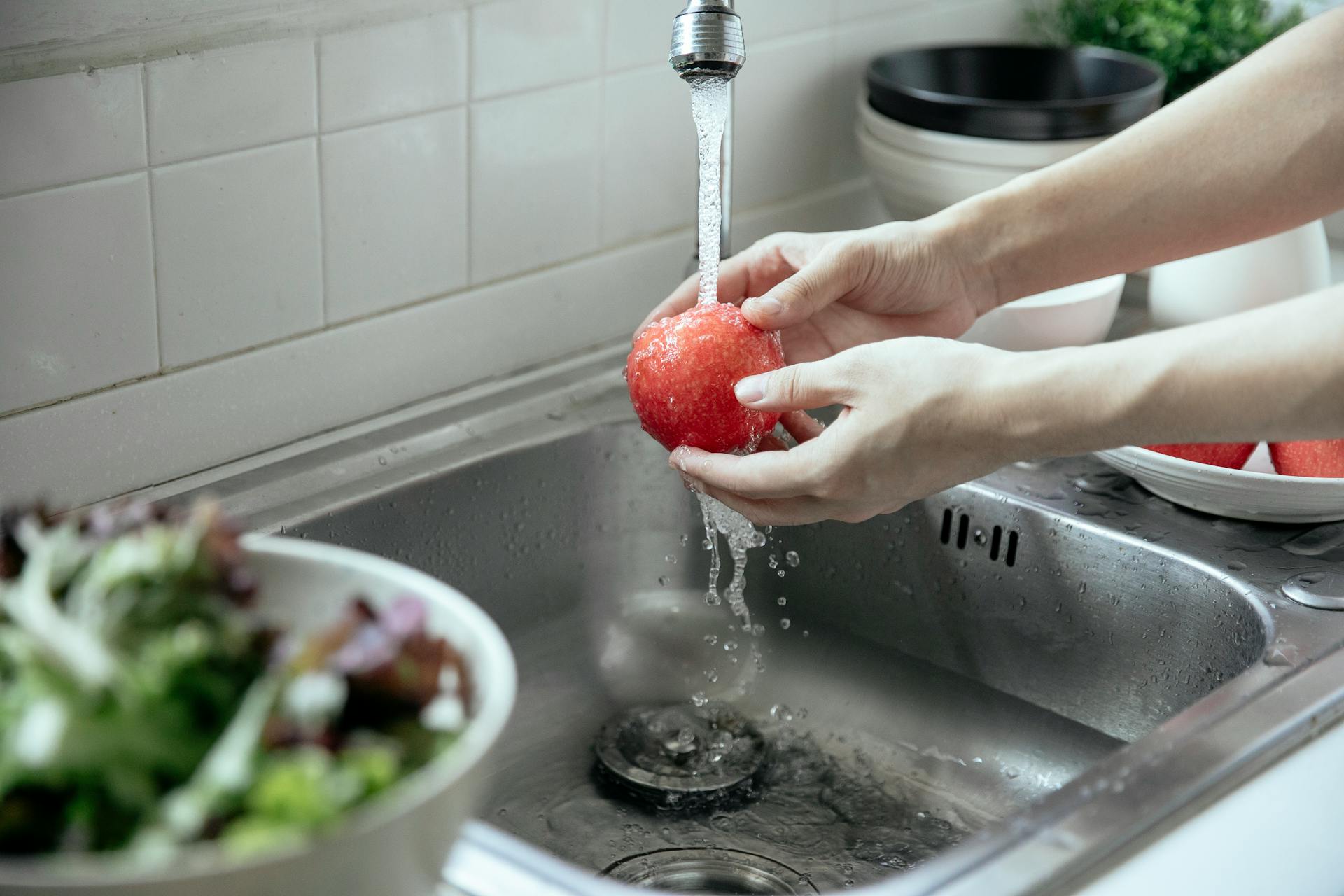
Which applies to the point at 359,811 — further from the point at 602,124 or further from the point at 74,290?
the point at 602,124

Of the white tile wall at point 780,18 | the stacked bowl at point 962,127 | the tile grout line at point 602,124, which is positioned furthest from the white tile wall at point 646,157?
the stacked bowl at point 962,127

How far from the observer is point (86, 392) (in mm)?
1033

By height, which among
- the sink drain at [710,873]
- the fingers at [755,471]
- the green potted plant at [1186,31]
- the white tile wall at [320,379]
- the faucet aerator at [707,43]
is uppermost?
the faucet aerator at [707,43]

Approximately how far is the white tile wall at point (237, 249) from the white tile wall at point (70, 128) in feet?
0.13

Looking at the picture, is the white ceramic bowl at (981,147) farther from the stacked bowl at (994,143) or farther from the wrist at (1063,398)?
the wrist at (1063,398)

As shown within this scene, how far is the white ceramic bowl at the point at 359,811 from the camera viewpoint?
0.44 metres

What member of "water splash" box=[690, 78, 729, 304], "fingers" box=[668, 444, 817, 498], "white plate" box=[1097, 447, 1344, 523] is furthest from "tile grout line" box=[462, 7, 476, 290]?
"white plate" box=[1097, 447, 1344, 523]

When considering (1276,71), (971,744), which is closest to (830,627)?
(971,744)

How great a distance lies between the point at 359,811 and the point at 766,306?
25.0 inches

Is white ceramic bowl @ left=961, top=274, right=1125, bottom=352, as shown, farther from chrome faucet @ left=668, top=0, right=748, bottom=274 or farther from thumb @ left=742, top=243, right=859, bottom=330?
chrome faucet @ left=668, top=0, right=748, bottom=274

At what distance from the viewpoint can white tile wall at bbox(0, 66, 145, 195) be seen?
0.94 meters

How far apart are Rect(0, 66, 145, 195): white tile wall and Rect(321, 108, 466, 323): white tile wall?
17 cm

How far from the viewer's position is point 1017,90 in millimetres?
1680

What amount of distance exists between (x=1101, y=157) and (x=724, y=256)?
0.35 meters
